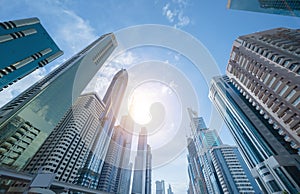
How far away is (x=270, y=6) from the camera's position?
29.8 metres

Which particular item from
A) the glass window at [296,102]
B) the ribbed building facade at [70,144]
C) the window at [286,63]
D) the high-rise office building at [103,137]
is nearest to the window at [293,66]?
the window at [286,63]

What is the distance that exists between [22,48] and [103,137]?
166ft

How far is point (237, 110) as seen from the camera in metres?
33.4

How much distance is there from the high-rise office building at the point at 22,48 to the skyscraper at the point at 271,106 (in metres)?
48.3

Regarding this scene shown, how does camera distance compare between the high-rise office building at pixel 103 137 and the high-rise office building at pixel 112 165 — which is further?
the high-rise office building at pixel 112 165

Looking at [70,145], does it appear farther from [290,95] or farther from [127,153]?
[290,95]

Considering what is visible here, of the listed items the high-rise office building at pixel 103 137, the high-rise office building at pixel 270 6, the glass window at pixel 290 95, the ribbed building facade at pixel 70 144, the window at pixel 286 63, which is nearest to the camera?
the glass window at pixel 290 95

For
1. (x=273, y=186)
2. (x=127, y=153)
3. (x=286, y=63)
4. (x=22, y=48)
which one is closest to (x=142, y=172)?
(x=127, y=153)

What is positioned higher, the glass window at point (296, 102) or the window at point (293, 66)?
the window at point (293, 66)

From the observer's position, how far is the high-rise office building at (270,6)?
87.1 ft

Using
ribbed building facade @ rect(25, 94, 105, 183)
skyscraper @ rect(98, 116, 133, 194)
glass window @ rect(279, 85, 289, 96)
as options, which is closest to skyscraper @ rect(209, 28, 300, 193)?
glass window @ rect(279, 85, 289, 96)

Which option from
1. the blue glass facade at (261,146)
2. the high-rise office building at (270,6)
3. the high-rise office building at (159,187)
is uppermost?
the high-rise office building at (270,6)

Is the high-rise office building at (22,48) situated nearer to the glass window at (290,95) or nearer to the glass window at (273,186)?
the glass window at (290,95)

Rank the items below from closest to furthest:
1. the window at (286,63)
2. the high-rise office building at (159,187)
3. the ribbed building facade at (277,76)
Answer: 1. the ribbed building facade at (277,76)
2. the window at (286,63)
3. the high-rise office building at (159,187)
